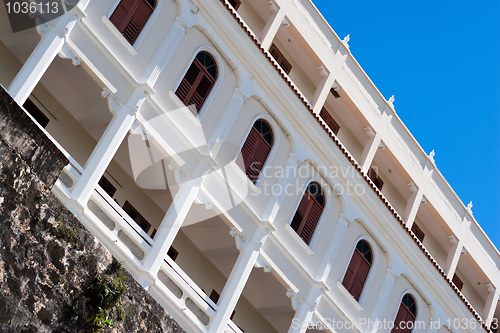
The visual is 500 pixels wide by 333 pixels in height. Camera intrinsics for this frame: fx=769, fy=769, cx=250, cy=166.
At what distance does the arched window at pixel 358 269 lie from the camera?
23906 mm

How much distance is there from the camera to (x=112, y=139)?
1898 cm

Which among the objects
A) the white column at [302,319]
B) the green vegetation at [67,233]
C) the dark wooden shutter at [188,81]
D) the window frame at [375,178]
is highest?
the window frame at [375,178]

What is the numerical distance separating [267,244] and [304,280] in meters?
1.70

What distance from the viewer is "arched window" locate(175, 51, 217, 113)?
20.9 m

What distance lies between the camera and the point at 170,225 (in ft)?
63.7

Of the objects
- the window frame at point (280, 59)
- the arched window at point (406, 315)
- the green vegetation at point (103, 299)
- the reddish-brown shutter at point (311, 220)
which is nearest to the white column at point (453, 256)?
the arched window at point (406, 315)

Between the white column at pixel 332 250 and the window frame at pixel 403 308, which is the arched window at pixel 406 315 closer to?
the window frame at pixel 403 308

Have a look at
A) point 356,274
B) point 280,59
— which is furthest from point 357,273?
point 280,59

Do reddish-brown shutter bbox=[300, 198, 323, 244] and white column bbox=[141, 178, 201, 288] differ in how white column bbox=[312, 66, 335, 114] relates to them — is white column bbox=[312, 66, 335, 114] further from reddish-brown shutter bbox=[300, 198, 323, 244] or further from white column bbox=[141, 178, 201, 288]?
white column bbox=[141, 178, 201, 288]

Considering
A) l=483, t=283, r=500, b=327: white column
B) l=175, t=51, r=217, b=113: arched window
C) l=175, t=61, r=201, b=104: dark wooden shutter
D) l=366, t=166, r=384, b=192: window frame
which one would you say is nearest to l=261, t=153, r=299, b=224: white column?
l=175, t=51, r=217, b=113: arched window

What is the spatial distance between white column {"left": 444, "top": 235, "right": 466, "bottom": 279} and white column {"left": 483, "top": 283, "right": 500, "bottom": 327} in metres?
2.24

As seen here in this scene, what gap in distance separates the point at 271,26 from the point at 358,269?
26.4ft

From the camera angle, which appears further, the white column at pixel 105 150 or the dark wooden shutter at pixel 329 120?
the dark wooden shutter at pixel 329 120

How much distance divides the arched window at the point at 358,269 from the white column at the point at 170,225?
6363 mm
